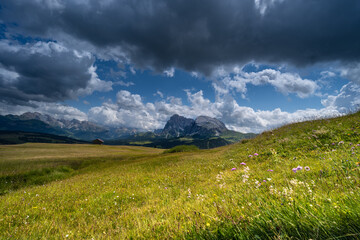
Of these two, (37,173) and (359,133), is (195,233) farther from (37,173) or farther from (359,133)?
(37,173)

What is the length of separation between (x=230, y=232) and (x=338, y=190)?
7.71ft

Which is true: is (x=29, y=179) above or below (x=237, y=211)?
below

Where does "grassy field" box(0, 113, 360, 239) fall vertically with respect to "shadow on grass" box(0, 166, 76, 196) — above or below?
above

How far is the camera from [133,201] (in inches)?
265

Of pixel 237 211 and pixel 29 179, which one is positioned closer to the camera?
pixel 237 211

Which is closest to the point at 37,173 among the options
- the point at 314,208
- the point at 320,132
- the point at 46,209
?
the point at 46,209

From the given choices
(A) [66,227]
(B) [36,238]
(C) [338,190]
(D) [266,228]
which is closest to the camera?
(D) [266,228]

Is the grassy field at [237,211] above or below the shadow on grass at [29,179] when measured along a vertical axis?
above

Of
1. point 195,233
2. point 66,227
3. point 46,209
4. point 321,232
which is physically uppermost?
point 321,232

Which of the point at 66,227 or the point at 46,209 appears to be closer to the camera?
the point at 66,227

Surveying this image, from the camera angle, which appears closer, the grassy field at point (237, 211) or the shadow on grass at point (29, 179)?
the grassy field at point (237, 211)

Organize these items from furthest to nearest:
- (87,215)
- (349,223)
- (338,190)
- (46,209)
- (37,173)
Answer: (37,173), (46,209), (87,215), (338,190), (349,223)

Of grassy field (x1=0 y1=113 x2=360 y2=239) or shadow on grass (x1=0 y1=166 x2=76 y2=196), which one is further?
shadow on grass (x1=0 y1=166 x2=76 y2=196)

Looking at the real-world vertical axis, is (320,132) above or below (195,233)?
above
